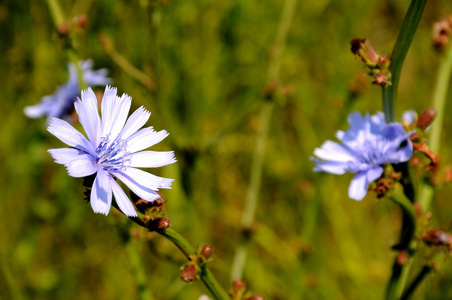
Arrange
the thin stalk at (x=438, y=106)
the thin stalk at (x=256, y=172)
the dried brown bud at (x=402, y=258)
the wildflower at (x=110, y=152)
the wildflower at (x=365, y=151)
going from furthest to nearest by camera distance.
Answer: the thin stalk at (x=256, y=172), the thin stalk at (x=438, y=106), the dried brown bud at (x=402, y=258), the wildflower at (x=365, y=151), the wildflower at (x=110, y=152)

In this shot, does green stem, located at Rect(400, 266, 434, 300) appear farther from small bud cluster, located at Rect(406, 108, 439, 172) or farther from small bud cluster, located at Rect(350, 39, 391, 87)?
small bud cluster, located at Rect(350, 39, 391, 87)

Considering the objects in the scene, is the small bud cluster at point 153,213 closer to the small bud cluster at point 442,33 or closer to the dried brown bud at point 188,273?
the dried brown bud at point 188,273

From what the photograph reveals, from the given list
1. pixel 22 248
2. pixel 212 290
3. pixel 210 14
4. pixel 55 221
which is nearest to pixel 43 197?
pixel 55 221

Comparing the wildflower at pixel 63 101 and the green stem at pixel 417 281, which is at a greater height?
the wildflower at pixel 63 101

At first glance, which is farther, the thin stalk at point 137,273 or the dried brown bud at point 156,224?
the thin stalk at point 137,273

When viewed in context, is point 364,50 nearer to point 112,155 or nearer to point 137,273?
point 112,155

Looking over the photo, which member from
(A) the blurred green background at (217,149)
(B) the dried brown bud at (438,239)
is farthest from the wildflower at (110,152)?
(A) the blurred green background at (217,149)

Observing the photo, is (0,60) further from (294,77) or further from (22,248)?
(294,77)
